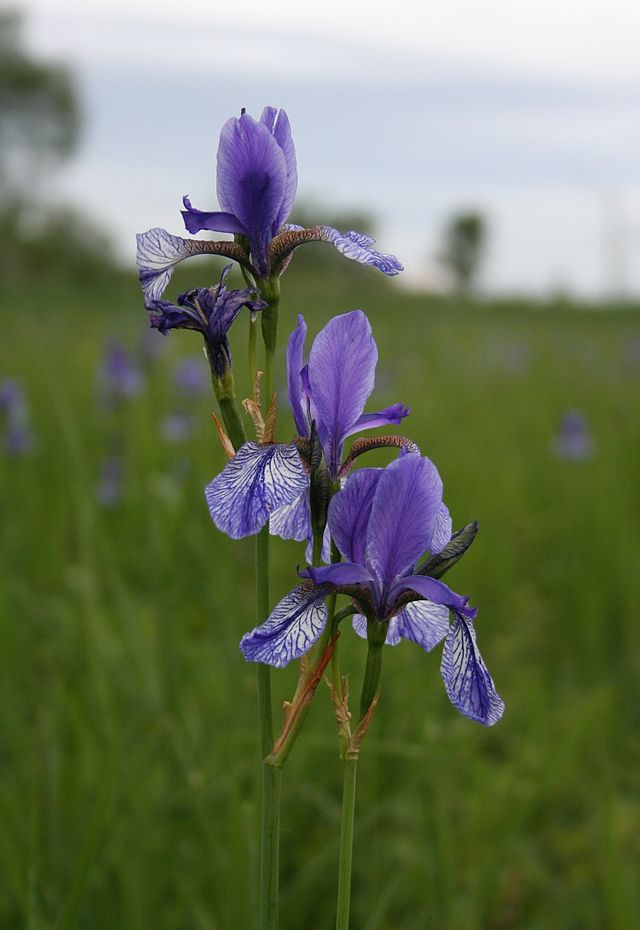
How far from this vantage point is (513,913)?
6.67 ft

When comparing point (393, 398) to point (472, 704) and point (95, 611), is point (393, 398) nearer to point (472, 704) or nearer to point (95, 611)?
point (95, 611)

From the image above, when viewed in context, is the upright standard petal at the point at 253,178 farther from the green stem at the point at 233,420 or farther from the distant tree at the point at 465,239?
the distant tree at the point at 465,239

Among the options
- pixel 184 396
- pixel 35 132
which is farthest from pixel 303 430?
pixel 35 132

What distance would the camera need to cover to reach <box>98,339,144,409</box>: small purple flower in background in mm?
4090

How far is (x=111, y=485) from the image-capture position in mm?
3875

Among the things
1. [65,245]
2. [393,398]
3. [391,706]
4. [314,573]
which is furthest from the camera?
[65,245]

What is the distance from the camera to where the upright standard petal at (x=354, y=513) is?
2.57 ft

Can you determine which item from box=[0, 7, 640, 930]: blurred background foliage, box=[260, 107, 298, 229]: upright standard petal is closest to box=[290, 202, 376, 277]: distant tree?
box=[0, 7, 640, 930]: blurred background foliage

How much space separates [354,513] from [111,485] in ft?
10.5

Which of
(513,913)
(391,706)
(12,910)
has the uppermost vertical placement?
(391,706)

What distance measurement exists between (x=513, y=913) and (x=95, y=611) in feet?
4.08

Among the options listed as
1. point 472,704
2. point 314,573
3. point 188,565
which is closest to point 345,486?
point 314,573

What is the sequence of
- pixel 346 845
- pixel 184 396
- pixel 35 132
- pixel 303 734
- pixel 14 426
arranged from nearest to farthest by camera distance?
1. pixel 346 845
2. pixel 303 734
3. pixel 14 426
4. pixel 184 396
5. pixel 35 132

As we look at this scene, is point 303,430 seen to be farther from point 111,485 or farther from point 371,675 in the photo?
point 111,485
